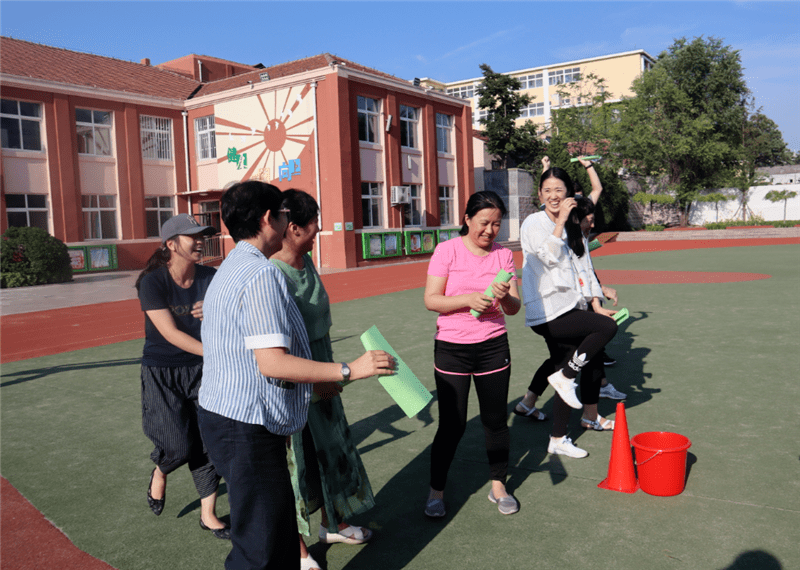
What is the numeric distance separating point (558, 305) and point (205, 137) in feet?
90.3

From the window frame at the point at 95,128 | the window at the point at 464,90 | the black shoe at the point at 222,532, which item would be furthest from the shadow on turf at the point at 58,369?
the window at the point at 464,90

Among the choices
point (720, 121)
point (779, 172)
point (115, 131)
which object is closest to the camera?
point (115, 131)

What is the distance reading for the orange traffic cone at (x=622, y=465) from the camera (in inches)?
146

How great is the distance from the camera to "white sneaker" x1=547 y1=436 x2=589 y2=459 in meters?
4.26

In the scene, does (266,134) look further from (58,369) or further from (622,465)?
→ (622,465)

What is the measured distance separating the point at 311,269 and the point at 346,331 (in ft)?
22.4

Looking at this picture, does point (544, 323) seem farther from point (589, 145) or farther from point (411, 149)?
point (589, 145)

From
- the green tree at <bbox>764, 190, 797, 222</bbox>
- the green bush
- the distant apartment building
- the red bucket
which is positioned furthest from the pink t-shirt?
the distant apartment building

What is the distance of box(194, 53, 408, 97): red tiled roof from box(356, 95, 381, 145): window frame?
4.37 feet

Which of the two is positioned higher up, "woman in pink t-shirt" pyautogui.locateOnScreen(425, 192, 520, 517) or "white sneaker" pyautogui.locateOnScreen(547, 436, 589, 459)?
"woman in pink t-shirt" pyautogui.locateOnScreen(425, 192, 520, 517)

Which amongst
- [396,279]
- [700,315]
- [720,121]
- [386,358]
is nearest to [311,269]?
[386,358]

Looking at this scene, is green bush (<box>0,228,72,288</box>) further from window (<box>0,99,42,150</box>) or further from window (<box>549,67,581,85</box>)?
window (<box>549,67,581,85</box>)

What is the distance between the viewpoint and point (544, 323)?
439 centimetres

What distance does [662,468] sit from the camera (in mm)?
3590
